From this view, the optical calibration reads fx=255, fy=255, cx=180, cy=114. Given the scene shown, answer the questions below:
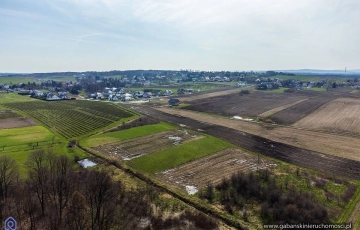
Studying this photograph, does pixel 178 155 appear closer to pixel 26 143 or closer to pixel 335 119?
pixel 26 143

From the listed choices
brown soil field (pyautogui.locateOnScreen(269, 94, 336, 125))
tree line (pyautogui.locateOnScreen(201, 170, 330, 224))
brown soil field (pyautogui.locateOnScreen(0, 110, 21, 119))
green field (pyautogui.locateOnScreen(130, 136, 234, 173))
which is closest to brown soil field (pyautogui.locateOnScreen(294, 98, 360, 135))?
brown soil field (pyautogui.locateOnScreen(269, 94, 336, 125))

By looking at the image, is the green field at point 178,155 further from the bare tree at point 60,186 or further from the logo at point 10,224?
the logo at point 10,224

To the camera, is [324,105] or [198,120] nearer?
[198,120]

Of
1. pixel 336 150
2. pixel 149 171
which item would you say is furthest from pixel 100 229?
pixel 336 150

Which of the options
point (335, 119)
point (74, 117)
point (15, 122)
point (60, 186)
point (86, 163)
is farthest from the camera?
point (74, 117)

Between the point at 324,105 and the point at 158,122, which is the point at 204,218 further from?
the point at 324,105

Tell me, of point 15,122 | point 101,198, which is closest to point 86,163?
point 101,198
